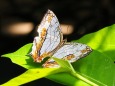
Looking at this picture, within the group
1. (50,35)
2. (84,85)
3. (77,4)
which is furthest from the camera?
(77,4)

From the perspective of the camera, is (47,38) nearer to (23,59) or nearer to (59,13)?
(23,59)

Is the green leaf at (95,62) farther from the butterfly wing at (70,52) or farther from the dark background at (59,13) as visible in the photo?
the dark background at (59,13)

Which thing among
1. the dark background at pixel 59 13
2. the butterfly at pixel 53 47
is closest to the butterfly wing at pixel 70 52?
the butterfly at pixel 53 47

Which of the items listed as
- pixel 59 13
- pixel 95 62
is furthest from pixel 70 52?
pixel 59 13

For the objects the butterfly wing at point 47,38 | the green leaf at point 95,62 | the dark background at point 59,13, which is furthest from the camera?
the dark background at point 59,13

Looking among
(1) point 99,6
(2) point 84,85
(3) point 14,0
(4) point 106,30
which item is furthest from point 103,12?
(2) point 84,85

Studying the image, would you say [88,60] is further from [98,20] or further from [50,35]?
[98,20]
